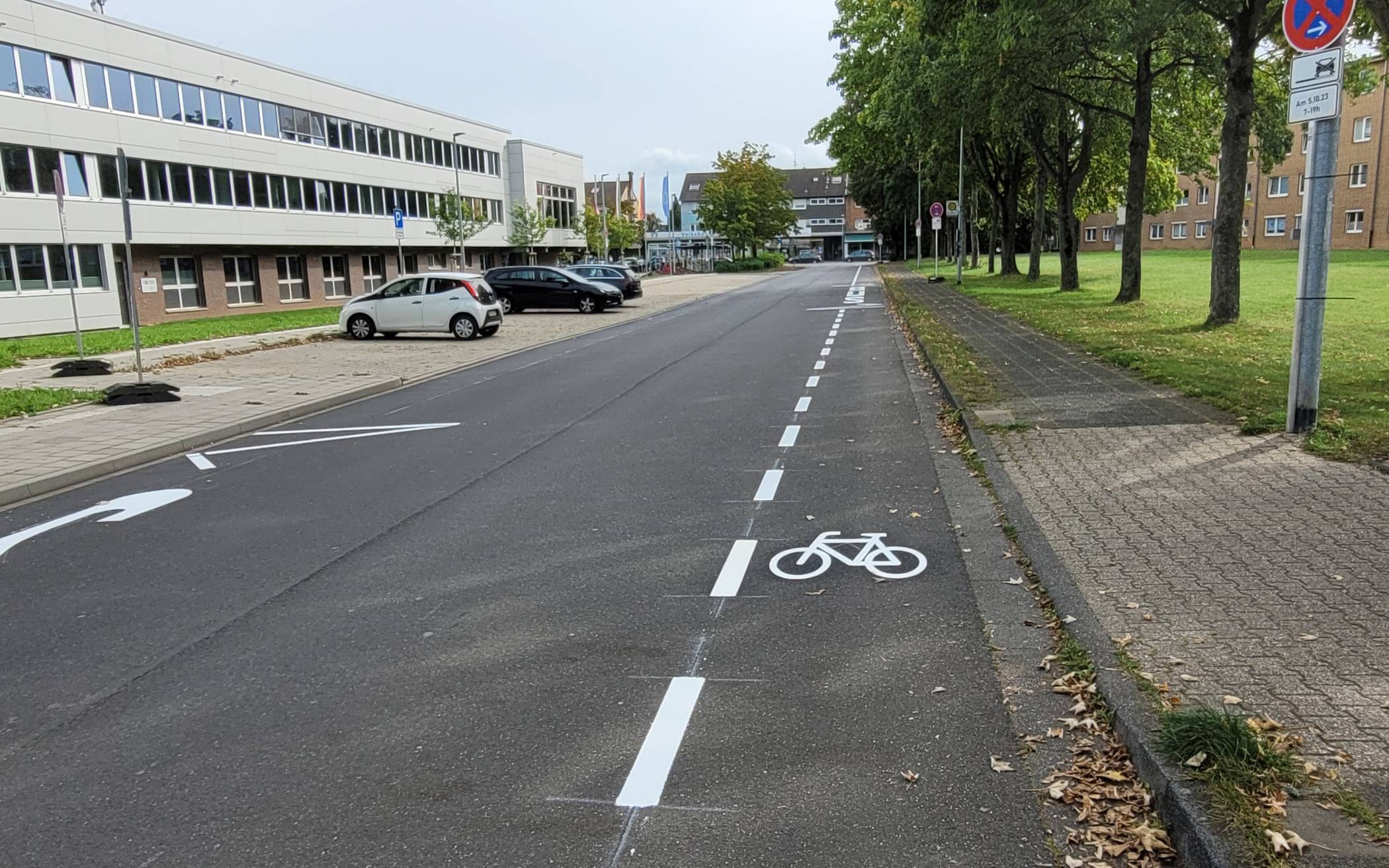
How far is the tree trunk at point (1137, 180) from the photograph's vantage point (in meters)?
22.1

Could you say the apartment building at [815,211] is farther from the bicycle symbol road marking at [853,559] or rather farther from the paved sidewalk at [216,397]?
the bicycle symbol road marking at [853,559]

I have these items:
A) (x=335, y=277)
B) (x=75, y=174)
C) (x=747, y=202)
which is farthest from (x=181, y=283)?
(x=747, y=202)

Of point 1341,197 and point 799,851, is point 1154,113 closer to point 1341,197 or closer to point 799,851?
point 799,851

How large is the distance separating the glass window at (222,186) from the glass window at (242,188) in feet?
0.69

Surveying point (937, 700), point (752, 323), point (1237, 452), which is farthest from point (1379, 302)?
point (937, 700)

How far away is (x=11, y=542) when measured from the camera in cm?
689

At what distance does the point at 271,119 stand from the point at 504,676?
42.9 m

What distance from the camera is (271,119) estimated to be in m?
41.3

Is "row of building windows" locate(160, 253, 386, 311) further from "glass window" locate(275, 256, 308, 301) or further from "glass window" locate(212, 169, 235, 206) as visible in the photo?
"glass window" locate(212, 169, 235, 206)

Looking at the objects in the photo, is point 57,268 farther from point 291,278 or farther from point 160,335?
point 291,278

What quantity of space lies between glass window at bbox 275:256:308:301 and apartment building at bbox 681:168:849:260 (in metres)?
104

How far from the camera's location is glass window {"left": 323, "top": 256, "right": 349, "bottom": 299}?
151 feet

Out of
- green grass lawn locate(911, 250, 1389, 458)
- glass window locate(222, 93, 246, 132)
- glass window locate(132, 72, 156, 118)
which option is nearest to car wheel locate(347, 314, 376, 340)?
green grass lawn locate(911, 250, 1389, 458)

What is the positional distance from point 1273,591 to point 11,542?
7746 millimetres
